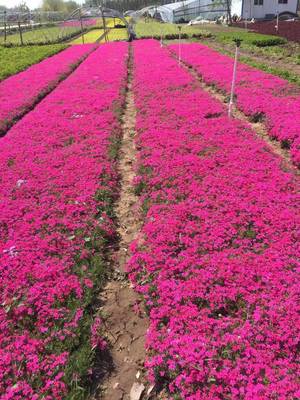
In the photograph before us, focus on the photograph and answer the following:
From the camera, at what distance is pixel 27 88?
20.4 m

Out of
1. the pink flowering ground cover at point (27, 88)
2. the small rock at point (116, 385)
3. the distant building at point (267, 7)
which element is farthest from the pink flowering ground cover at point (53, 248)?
the distant building at point (267, 7)

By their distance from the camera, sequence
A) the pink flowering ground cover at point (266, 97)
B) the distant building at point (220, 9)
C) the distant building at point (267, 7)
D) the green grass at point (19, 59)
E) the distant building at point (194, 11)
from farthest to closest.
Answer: the distant building at point (194, 11) → the distant building at point (220, 9) → the distant building at point (267, 7) → the green grass at point (19, 59) → the pink flowering ground cover at point (266, 97)

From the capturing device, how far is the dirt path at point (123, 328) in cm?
459

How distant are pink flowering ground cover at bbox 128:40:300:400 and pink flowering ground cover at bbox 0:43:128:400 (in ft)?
3.03

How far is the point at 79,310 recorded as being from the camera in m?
5.40

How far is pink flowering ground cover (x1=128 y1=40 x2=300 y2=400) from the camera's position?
4.37 metres

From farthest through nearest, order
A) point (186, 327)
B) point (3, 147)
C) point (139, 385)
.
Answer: point (3, 147) < point (186, 327) < point (139, 385)

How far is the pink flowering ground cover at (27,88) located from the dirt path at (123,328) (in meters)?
8.90

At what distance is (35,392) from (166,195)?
5.06m

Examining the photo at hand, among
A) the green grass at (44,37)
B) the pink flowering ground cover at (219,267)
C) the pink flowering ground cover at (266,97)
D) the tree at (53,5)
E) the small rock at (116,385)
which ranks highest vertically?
the tree at (53,5)

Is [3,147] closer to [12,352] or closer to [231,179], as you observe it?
[231,179]

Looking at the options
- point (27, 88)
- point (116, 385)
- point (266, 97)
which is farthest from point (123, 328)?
point (27, 88)

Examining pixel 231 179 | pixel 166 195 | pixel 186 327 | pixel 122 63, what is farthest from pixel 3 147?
→ pixel 122 63

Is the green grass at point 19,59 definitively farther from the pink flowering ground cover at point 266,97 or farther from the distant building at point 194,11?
the distant building at point 194,11
